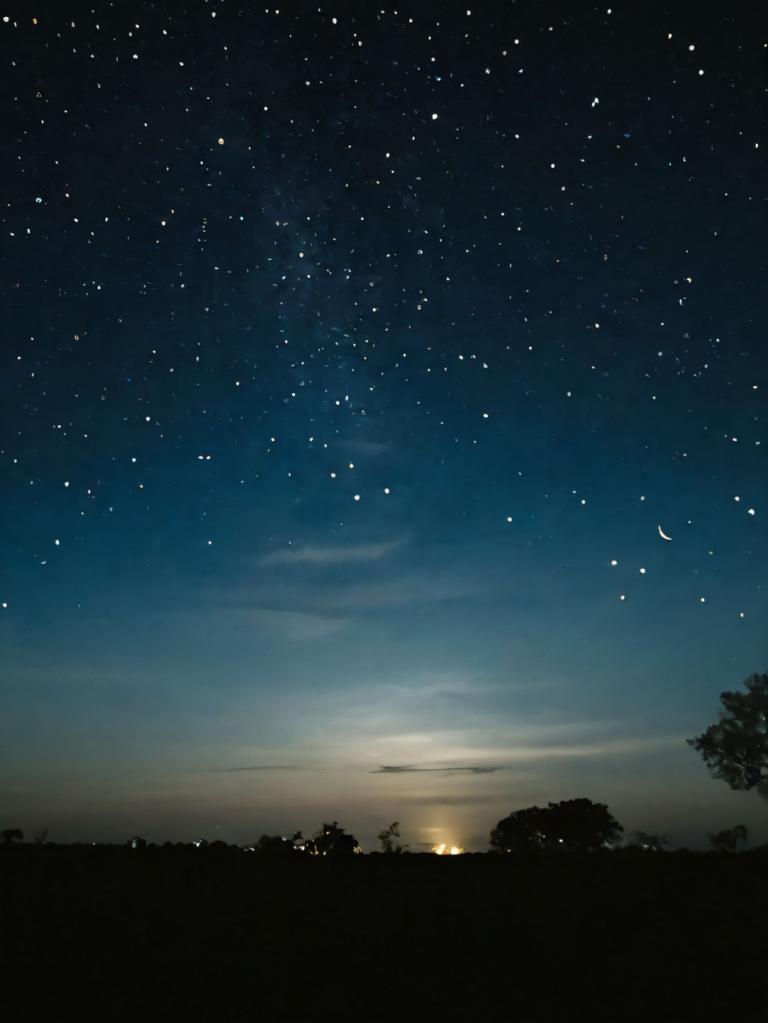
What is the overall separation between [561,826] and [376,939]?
2836cm

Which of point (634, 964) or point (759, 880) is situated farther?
point (759, 880)

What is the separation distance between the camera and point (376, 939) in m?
7.11

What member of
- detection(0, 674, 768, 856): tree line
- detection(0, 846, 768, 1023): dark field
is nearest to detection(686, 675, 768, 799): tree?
detection(0, 674, 768, 856): tree line

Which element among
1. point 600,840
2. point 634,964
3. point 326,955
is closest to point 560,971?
point 634,964

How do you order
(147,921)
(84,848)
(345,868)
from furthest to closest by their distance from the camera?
(84,848), (345,868), (147,921)

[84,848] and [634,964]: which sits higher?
[84,848]

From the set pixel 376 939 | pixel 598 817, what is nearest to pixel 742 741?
pixel 598 817

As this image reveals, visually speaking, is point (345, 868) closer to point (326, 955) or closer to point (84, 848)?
point (326, 955)

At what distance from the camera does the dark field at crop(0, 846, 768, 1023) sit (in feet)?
19.4

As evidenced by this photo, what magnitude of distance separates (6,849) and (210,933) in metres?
4.25

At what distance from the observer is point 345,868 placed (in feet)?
31.0

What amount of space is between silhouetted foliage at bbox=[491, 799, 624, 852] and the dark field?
24.5 m

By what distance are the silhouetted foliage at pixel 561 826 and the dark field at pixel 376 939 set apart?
24460 millimetres

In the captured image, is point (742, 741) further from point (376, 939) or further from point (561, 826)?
point (376, 939)
